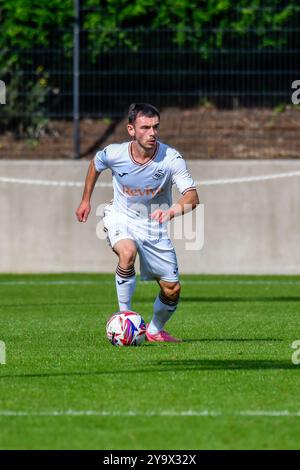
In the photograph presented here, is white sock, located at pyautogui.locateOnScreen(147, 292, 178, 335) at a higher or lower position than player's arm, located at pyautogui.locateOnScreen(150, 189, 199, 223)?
lower

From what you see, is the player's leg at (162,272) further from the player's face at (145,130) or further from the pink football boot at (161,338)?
the player's face at (145,130)

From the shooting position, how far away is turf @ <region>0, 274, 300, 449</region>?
266 inches

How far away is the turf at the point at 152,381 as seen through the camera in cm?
677

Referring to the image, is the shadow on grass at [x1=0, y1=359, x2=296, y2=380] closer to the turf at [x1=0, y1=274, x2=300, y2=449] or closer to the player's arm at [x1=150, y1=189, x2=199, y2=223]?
the turf at [x1=0, y1=274, x2=300, y2=449]

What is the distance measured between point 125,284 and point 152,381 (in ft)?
8.86

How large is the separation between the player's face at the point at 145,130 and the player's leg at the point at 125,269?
2.71 ft

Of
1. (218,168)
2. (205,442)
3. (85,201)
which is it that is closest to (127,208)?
(85,201)

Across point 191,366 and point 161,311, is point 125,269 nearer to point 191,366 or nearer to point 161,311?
point 161,311

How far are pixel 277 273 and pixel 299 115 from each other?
283 centimetres

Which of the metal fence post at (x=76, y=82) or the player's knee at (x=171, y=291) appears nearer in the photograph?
the player's knee at (x=171, y=291)

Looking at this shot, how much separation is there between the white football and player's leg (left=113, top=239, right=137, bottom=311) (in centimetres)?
45
